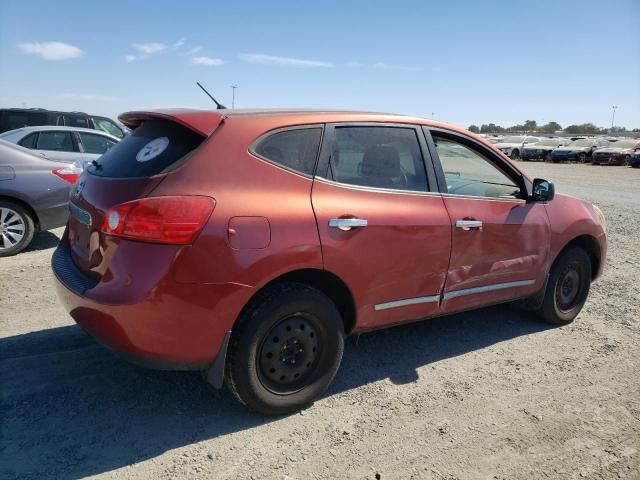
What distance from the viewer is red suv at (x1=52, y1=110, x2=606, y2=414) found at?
8.54 ft

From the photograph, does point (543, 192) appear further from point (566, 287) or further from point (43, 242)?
point (43, 242)

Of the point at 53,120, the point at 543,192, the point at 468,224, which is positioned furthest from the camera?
the point at 53,120

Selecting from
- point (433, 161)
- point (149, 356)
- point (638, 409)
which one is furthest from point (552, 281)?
point (149, 356)

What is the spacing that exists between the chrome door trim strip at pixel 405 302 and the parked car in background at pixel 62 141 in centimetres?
645

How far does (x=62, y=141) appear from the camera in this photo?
8617 millimetres

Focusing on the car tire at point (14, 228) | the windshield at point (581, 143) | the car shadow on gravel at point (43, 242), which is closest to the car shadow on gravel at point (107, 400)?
the car tire at point (14, 228)

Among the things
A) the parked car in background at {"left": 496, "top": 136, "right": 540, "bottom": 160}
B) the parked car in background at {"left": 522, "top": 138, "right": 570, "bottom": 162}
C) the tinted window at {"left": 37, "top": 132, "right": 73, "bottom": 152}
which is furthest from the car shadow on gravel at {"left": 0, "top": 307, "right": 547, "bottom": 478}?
the parked car in background at {"left": 496, "top": 136, "right": 540, "bottom": 160}

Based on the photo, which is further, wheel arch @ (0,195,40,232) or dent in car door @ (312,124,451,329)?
wheel arch @ (0,195,40,232)

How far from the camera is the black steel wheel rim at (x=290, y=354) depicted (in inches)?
117

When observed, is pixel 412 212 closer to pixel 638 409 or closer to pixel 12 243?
pixel 638 409

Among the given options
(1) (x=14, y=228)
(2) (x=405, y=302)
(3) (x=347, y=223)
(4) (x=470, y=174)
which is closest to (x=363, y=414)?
(2) (x=405, y=302)

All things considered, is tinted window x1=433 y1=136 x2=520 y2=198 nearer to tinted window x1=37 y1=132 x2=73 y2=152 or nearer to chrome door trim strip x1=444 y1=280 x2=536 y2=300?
chrome door trim strip x1=444 y1=280 x2=536 y2=300

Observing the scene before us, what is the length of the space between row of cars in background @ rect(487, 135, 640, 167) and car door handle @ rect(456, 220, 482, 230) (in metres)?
32.5

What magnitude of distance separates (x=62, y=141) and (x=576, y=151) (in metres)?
33.3
